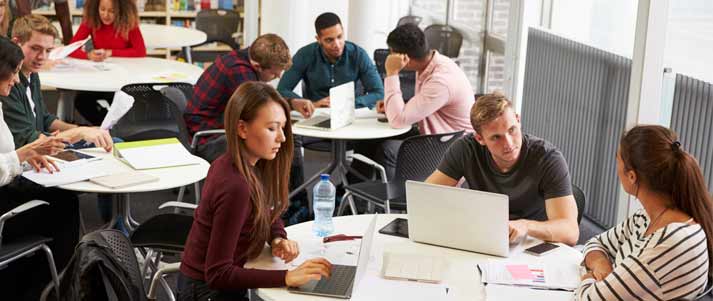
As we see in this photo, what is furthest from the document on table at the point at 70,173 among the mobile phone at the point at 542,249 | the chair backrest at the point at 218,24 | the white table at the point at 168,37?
the chair backrest at the point at 218,24

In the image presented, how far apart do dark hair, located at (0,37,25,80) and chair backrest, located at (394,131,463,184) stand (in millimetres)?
1743

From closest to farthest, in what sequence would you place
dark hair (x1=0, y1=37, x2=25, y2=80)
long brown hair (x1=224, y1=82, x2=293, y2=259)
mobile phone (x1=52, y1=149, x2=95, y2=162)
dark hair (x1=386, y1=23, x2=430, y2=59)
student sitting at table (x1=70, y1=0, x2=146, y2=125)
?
long brown hair (x1=224, y1=82, x2=293, y2=259) < dark hair (x1=0, y1=37, x2=25, y2=80) < mobile phone (x1=52, y1=149, x2=95, y2=162) < dark hair (x1=386, y1=23, x2=430, y2=59) < student sitting at table (x1=70, y1=0, x2=146, y2=125)

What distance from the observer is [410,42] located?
4.66 metres

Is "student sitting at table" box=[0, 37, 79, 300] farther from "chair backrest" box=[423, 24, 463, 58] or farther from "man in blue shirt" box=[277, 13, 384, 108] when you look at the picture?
"chair backrest" box=[423, 24, 463, 58]

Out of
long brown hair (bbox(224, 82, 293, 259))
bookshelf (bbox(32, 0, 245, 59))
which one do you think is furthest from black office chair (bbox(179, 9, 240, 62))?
long brown hair (bbox(224, 82, 293, 259))

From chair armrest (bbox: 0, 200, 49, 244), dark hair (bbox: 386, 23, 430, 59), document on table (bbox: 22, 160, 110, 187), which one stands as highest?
dark hair (bbox: 386, 23, 430, 59)

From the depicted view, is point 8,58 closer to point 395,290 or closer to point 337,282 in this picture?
point 337,282

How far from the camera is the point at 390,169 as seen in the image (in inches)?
197

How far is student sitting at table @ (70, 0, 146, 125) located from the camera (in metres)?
6.02

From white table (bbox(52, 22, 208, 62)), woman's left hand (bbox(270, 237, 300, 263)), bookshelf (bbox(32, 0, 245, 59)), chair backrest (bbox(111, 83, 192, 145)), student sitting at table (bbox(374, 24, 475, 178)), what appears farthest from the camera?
bookshelf (bbox(32, 0, 245, 59))

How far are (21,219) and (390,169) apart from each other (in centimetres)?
210

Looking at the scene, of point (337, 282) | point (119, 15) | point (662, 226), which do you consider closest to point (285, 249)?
point (337, 282)

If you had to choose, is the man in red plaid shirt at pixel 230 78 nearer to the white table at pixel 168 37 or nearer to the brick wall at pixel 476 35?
the white table at pixel 168 37

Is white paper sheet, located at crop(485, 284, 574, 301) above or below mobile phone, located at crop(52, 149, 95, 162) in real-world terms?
below
